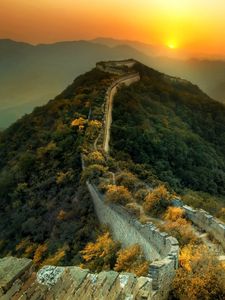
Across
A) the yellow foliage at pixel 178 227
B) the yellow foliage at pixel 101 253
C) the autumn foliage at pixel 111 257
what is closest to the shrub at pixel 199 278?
the autumn foliage at pixel 111 257

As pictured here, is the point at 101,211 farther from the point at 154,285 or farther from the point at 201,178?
the point at 201,178

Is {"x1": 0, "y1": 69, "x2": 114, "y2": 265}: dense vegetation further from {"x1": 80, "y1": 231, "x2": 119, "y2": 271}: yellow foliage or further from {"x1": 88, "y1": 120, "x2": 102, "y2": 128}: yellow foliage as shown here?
{"x1": 80, "y1": 231, "x2": 119, "y2": 271}: yellow foliage

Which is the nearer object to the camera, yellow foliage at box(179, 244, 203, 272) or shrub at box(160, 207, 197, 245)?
yellow foliage at box(179, 244, 203, 272)

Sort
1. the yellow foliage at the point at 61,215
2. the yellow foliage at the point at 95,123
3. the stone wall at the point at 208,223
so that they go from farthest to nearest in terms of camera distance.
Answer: the yellow foliage at the point at 95,123 < the yellow foliage at the point at 61,215 < the stone wall at the point at 208,223

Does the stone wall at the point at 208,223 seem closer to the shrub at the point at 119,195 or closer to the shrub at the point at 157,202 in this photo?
the shrub at the point at 157,202

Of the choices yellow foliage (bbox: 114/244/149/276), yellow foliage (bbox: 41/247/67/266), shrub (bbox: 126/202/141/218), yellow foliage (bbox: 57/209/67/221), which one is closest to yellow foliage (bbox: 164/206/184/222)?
shrub (bbox: 126/202/141/218)


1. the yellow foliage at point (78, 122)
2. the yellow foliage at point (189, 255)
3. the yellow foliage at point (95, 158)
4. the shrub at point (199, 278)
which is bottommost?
the yellow foliage at point (78, 122)
